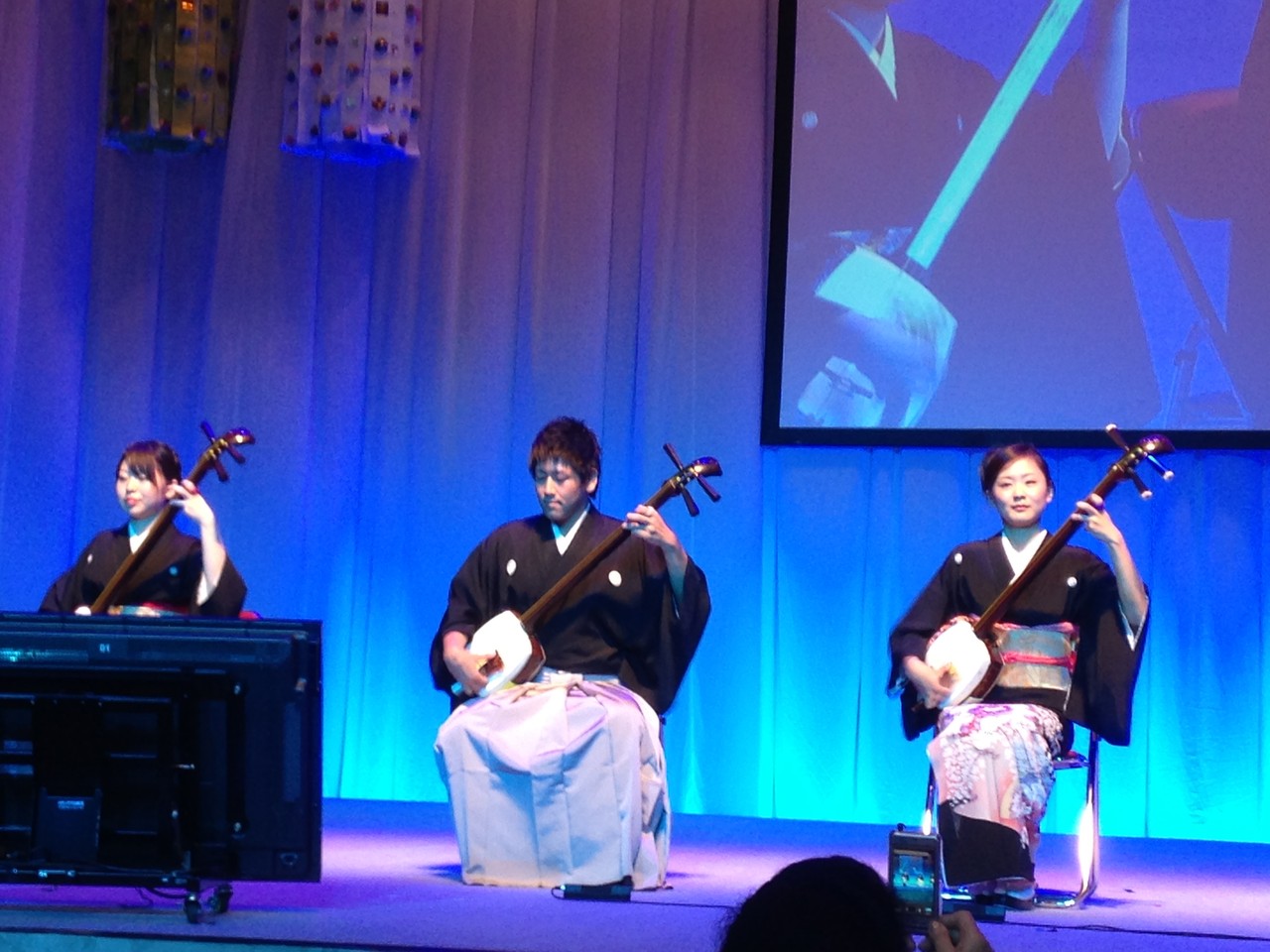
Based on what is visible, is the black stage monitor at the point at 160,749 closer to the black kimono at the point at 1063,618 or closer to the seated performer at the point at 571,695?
the seated performer at the point at 571,695

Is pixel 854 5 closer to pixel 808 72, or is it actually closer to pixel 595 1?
pixel 808 72

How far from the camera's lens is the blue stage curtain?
5309mm

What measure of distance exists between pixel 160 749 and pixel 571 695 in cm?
109

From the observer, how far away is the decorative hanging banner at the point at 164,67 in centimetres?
573

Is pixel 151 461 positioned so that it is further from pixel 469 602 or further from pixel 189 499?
pixel 469 602

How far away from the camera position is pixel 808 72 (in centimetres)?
556

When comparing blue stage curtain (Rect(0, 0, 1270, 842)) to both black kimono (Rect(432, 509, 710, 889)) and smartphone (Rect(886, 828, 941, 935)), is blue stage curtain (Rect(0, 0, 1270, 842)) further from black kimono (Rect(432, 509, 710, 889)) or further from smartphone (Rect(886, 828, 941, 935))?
smartphone (Rect(886, 828, 941, 935))

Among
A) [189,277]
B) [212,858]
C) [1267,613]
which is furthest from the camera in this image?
[189,277]

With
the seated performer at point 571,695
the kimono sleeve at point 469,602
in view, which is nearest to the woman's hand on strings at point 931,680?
the seated performer at point 571,695

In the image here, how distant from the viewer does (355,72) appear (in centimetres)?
555

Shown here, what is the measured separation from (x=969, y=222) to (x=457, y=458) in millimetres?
1842

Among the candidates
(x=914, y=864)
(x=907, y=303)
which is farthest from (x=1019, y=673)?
(x=907, y=303)

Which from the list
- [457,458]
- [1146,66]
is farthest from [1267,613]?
[457,458]

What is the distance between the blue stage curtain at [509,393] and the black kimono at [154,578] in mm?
1462
